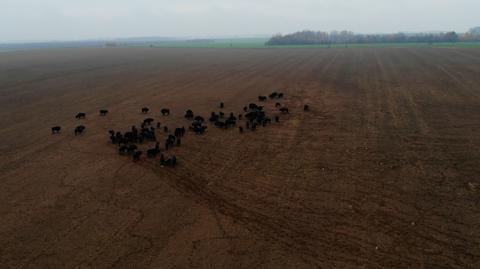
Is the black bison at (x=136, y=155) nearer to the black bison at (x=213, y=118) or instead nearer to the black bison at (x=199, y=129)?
the black bison at (x=199, y=129)

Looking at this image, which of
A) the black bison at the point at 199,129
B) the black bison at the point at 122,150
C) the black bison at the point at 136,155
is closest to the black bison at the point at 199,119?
the black bison at the point at 199,129

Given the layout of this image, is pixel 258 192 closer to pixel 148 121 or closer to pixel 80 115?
pixel 148 121

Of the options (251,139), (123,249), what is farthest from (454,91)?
(123,249)

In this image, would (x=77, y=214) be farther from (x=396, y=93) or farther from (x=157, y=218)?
(x=396, y=93)

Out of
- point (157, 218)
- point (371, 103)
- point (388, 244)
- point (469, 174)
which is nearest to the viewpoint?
point (388, 244)

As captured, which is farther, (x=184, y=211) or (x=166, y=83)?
(x=166, y=83)
